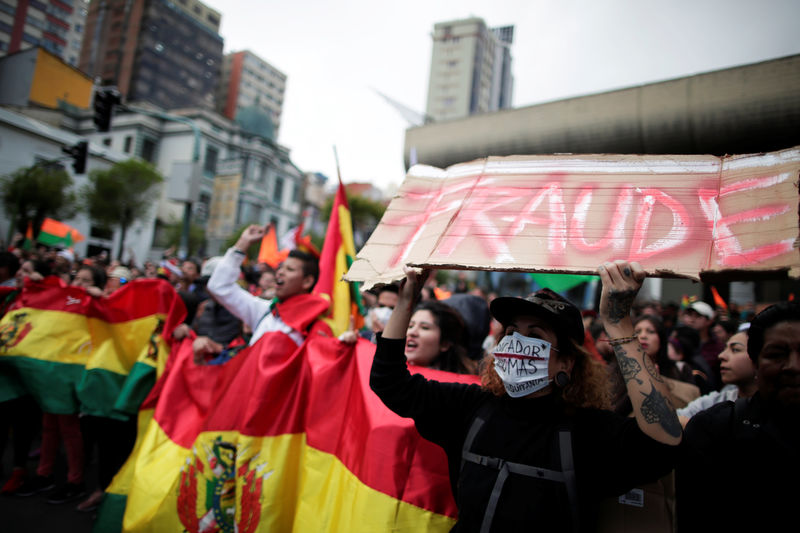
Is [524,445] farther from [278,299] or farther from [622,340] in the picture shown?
[278,299]

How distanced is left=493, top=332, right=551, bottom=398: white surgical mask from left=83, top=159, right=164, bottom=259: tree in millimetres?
32562

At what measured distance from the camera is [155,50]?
6175cm

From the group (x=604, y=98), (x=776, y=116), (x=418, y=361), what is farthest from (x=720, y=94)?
(x=418, y=361)

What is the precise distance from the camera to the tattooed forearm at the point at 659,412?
1.33 m

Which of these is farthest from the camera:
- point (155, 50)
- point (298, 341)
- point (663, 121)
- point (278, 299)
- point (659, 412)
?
point (155, 50)

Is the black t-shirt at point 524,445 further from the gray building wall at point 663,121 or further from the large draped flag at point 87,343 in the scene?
the gray building wall at point 663,121

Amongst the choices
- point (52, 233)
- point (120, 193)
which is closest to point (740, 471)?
point (52, 233)

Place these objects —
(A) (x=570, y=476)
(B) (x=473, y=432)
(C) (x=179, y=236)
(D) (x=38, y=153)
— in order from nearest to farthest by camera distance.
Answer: (A) (x=570, y=476) → (B) (x=473, y=432) → (D) (x=38, y=153) → (C) (x=179, y=236)

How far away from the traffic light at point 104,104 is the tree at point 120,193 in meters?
20.3

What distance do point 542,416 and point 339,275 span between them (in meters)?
2.12

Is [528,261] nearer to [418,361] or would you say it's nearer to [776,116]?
[418,361]

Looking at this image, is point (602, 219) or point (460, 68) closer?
point (602, 219)

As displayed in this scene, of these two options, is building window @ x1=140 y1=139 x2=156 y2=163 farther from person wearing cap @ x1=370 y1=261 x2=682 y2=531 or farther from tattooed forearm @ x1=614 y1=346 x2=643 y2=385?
tattooed forearm @ x1=614 y1=346 x2=643 y2=385

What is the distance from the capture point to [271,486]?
253 cm
